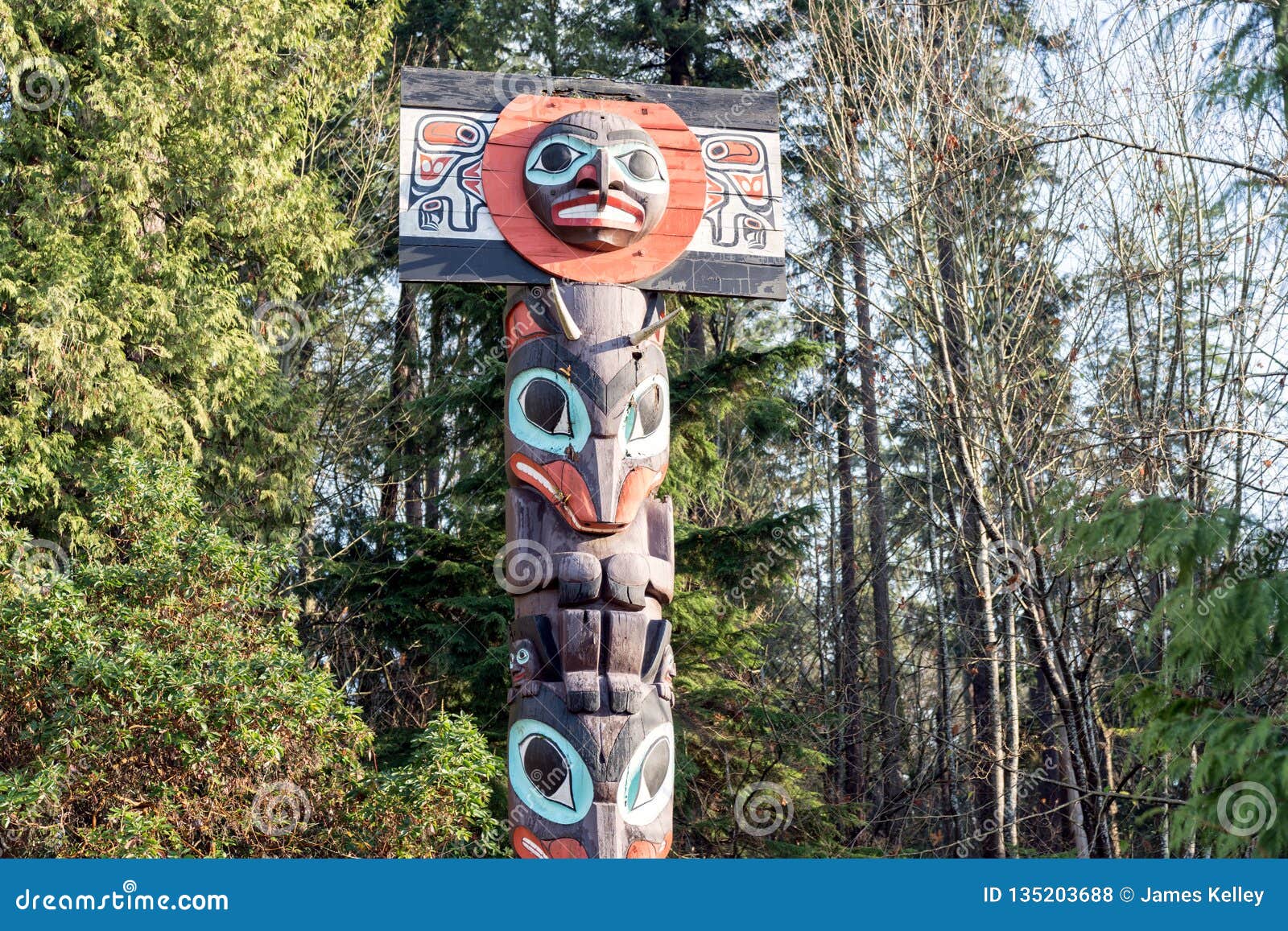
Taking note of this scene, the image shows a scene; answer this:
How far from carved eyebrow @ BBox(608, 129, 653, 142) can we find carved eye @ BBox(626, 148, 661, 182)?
9 cm

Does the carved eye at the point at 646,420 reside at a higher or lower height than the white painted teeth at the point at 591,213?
lower

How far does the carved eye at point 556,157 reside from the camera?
28.3ft

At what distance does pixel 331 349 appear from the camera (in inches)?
687

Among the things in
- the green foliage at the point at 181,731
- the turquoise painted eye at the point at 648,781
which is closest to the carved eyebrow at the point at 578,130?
the green foliage at the point at 181,731

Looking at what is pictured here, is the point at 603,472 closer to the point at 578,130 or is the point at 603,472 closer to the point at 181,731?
the point at 578,130

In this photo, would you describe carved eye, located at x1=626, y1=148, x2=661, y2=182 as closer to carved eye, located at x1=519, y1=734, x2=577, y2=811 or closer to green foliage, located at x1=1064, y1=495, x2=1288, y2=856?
carved eye, located at x1=519, y1=734, x2=577, y2=811

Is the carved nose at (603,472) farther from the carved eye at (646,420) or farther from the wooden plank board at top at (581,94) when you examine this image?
the wooden plank board at top at (581,94)

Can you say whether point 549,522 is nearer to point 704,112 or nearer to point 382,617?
point 704,112
